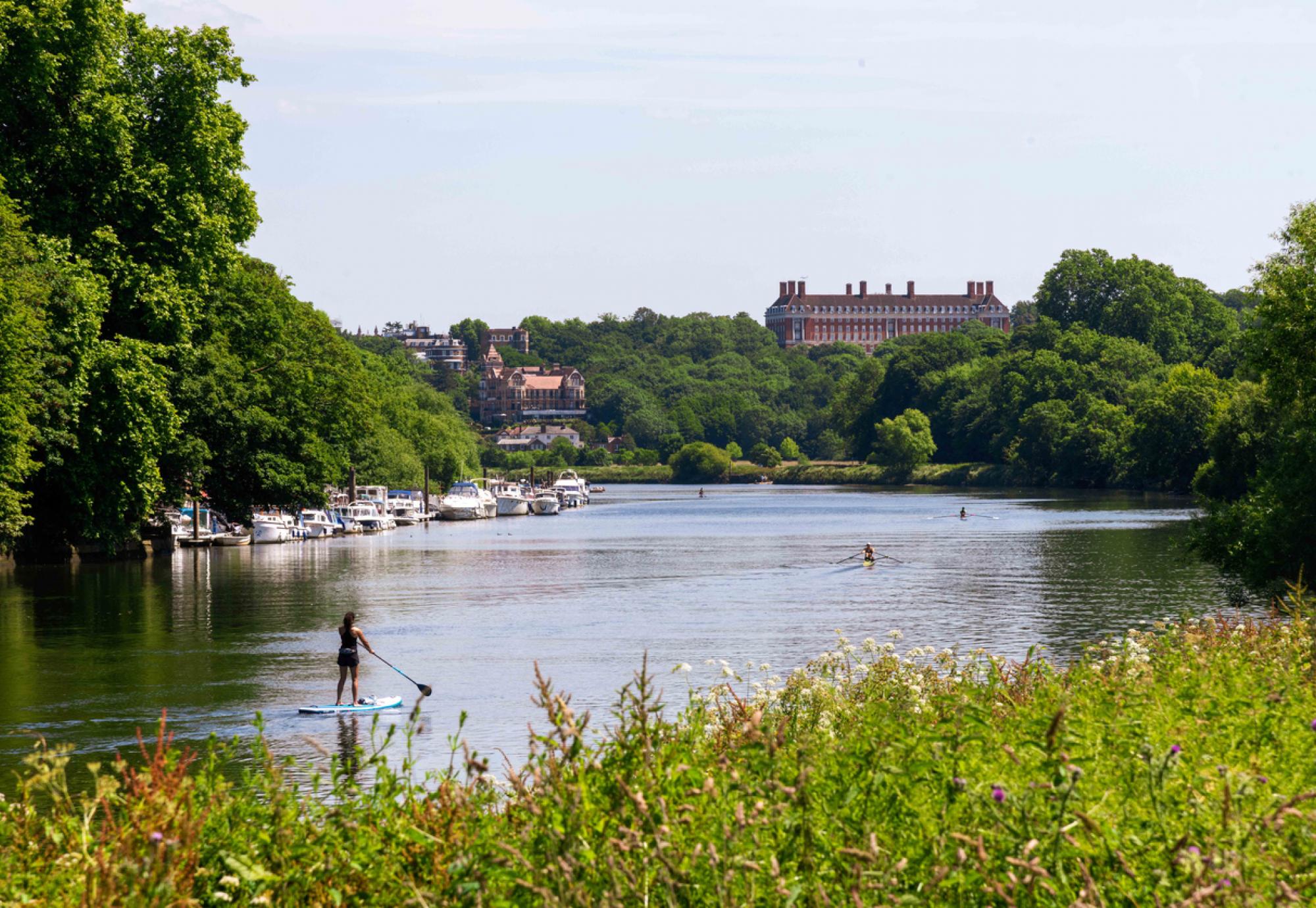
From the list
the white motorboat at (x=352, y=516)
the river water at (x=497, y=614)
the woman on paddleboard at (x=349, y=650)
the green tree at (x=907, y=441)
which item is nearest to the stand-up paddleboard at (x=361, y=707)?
the woman on paddleboard at (x=349, y=650)

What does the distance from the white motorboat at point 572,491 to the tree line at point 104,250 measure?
87550mm

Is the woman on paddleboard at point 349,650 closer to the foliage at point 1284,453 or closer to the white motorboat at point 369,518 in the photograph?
the foliage at point 1284,453

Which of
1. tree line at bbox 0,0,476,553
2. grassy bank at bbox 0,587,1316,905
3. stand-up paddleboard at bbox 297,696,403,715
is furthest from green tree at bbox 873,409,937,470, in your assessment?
grassy bank at bbox 0,587,1316,905

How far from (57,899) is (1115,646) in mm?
11609

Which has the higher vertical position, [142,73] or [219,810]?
[142,73]

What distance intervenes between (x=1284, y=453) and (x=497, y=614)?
21068mm

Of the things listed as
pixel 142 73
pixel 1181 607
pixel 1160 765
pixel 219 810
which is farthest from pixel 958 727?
pixel 142 73

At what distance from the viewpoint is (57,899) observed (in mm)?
7164

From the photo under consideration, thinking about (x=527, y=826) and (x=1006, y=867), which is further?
(x=527, y=826)

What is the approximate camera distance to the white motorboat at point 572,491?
143250 millimetres

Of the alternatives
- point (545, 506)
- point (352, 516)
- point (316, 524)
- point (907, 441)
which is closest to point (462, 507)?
point (545, 506)

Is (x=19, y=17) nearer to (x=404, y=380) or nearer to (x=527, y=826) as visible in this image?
(x=527, y=826)

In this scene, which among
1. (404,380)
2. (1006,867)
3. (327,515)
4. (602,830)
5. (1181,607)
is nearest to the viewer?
(1006,867)

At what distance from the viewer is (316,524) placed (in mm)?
85250
